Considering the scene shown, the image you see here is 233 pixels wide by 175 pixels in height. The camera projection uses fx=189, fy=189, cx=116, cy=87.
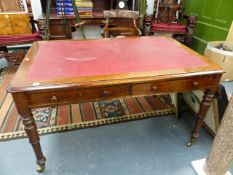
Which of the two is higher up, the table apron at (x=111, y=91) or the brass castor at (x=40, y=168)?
the table apron at (x=111, y=91)

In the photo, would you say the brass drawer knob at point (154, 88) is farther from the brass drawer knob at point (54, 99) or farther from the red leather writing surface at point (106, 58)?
the brass drawer knob at point (54, 99)

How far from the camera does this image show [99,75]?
109 cm

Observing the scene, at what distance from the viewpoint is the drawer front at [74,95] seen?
104 centimetres

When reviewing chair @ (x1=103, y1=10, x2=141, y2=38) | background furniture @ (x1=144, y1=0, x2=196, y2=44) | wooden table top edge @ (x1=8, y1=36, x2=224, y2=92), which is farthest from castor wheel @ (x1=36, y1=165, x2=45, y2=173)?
background furniture @ (x1=144, y1=0, x2=196, y2=44)

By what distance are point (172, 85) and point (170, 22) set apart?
7.12 ft

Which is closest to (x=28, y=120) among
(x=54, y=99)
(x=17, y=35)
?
(x=54, y=99)

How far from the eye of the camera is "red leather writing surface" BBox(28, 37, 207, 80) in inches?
44.4

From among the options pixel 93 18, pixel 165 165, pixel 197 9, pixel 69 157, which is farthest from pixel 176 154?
pixel 197 9

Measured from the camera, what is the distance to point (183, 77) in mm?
1162

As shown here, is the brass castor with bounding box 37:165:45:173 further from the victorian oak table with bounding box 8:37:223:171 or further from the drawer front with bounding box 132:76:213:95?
the drawer front with bounding box 132:76:213:95

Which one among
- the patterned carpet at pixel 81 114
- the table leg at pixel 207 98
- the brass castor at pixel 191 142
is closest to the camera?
the table leg at pixel 207 98

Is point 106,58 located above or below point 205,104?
above

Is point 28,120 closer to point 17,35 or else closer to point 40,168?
point 40,168

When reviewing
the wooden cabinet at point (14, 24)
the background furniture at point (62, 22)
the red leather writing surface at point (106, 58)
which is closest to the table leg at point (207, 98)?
the red leather writing surface at point (106, 58)
